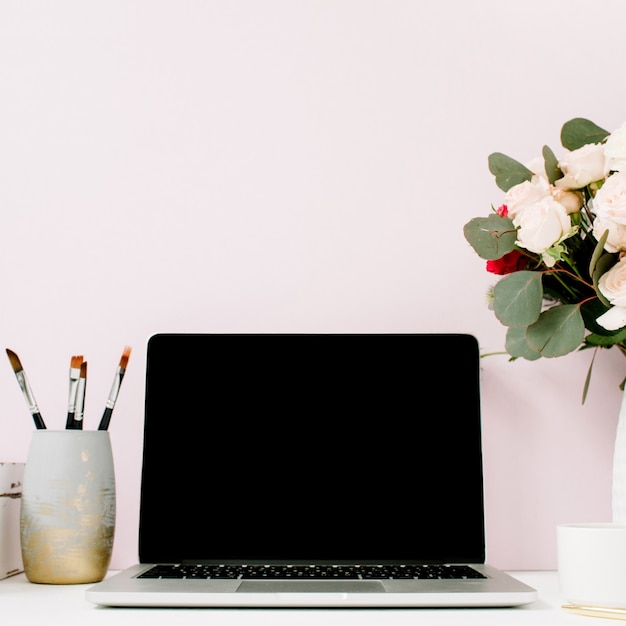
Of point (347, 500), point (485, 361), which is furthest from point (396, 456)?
point (485, 361)

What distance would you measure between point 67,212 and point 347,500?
558 mm

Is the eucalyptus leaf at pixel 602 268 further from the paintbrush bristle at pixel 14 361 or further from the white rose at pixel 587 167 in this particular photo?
the paintbrush bristle at pixel 14 361

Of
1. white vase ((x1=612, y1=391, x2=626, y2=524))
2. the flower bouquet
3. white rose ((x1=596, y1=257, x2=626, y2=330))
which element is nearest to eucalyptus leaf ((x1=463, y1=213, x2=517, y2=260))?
the flower bouquet

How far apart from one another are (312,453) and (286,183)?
0.39 meters

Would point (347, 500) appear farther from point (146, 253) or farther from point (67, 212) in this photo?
point (67, 212)

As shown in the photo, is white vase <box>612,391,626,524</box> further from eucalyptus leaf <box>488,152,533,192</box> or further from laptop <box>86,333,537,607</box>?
eucalyptus leaf <box>488,152,533,192</box>

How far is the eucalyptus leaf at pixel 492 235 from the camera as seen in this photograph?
824 millimetres

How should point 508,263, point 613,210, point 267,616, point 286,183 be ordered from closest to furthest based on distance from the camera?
point 267,616 → point 613,210 → point 508,263 → point 286,183

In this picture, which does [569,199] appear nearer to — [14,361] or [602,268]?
[602,268]

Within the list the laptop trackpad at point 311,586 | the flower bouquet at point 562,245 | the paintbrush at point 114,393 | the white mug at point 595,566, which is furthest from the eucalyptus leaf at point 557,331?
the paintbrush at point 114,393

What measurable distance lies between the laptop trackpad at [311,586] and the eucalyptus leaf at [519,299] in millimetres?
320

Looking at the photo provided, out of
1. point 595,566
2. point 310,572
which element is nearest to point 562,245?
point 595,566

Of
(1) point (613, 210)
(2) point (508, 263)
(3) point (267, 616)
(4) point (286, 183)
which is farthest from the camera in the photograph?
(4) point (286, 183)

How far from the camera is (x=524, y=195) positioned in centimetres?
83
